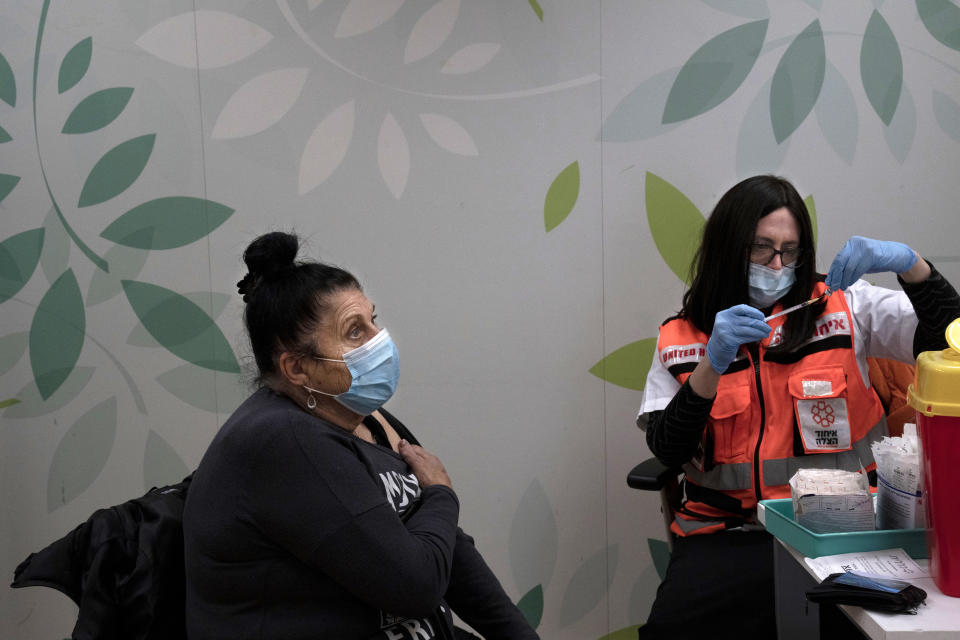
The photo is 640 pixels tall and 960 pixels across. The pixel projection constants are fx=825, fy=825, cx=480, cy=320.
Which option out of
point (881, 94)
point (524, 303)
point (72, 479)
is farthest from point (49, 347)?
point (881, 94)

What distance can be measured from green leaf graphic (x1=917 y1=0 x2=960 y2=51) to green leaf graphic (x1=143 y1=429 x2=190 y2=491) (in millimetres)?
2809

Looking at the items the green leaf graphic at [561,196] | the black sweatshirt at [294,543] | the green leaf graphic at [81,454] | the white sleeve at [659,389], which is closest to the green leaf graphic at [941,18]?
the green leaf graphic at [561,196]

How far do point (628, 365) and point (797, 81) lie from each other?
1.05 meters

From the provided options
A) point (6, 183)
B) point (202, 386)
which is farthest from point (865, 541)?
point (6, 183)

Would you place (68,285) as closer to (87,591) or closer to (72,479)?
(72,479)

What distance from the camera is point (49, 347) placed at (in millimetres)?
2746

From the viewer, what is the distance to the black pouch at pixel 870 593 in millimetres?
1155

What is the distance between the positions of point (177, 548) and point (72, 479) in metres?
1.56

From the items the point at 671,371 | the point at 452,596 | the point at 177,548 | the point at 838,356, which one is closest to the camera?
the point at 177,548

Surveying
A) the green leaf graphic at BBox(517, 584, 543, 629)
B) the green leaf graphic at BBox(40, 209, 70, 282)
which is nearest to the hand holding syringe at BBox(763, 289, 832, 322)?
the green leaf graphic at BBox(517, 584, 543, 629)

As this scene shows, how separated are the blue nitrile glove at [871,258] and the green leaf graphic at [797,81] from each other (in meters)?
0.81

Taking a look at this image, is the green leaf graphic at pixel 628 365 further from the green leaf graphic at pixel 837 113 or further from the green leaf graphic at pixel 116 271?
the green leaf graphic at pixel 116 271

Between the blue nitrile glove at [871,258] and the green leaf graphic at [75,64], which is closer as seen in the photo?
the blue nitrile glove at [871,258]

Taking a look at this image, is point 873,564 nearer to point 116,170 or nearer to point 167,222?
point 167,222
